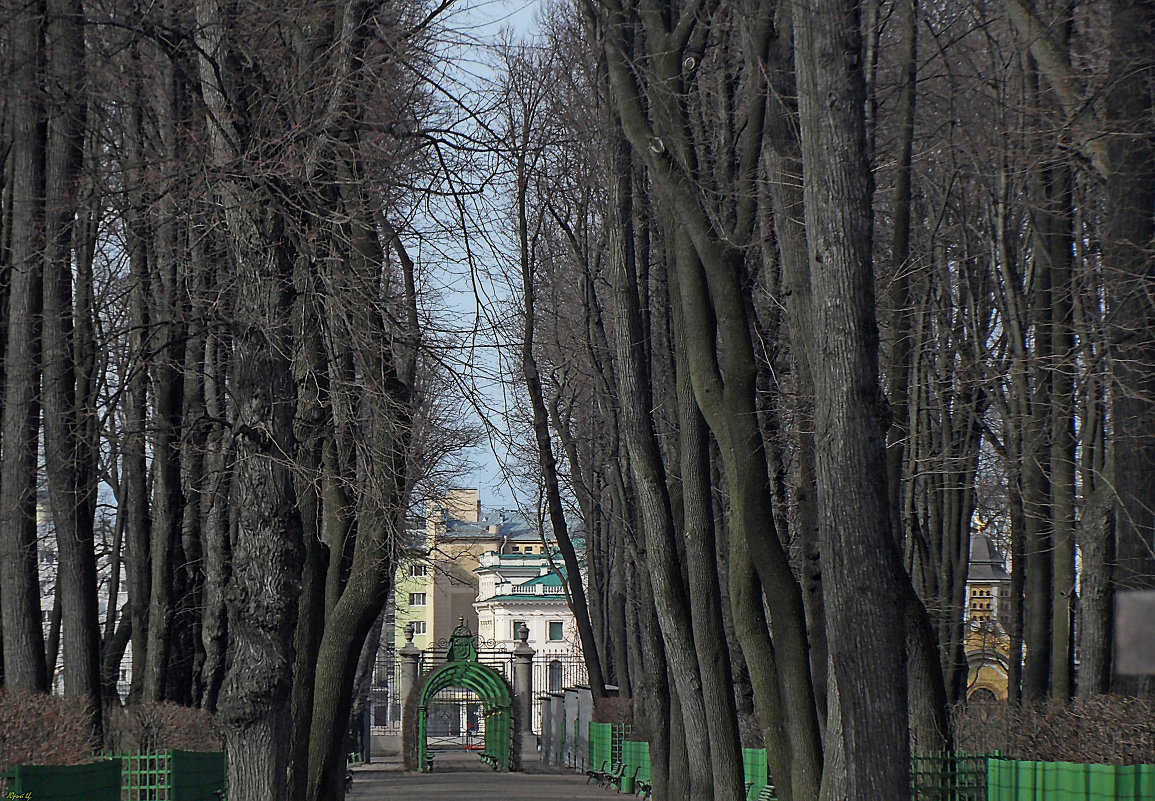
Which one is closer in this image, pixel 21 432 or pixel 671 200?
pixel 671 200

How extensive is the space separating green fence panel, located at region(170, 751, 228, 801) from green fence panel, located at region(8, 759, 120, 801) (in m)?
2.21

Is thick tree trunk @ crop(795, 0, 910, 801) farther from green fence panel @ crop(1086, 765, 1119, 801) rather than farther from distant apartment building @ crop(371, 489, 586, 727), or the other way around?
distant apartment building @ crop(371, 489, 586, 727)

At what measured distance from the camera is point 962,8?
14367mm

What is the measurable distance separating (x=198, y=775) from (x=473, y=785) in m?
16.5

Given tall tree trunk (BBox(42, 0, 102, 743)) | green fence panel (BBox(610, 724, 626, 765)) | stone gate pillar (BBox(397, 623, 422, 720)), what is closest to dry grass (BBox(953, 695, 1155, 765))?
tall tree trunk (BBox(42, 0, 102, 743))

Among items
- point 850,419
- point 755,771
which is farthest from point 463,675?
point 850,419

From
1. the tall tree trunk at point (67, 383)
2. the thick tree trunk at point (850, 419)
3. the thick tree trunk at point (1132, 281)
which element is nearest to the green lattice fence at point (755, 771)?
the thick tree trunk at point (1132, 281)

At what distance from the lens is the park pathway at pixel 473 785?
2539 centimetres

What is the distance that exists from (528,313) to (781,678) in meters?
8.70

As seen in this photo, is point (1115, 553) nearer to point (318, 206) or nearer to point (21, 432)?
point (318, 206)

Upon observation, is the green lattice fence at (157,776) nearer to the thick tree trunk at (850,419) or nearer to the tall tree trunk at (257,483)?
the tall tree trunk at (257,483)

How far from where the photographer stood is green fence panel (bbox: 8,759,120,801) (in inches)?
329

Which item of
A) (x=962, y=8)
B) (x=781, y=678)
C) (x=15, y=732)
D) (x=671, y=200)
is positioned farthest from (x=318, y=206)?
(x=962, y=8)

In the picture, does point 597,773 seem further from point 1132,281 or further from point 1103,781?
point 1103,781
